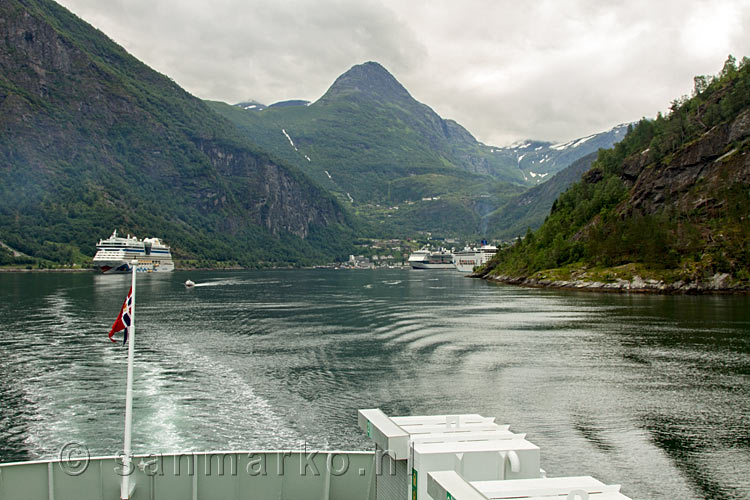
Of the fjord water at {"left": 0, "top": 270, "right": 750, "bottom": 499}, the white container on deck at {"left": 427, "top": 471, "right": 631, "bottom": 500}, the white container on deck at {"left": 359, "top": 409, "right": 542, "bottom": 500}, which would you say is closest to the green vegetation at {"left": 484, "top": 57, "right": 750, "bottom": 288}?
the fjord water at {"left": 0, "top": 270, "right": 750, "bottom": 499}

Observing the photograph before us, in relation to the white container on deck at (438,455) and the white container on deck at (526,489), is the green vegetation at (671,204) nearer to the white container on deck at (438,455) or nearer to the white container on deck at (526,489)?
the white container on deck at (438,455)

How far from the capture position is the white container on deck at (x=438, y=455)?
10.2m

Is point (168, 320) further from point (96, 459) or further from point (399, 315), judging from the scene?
point (96, 459)

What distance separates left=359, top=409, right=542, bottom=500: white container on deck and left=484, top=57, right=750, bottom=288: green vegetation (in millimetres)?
120361

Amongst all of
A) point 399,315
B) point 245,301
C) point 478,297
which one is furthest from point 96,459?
point 478,297

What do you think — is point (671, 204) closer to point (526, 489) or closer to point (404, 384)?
point (404, 384)

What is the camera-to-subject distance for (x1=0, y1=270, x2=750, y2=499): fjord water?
2719cm

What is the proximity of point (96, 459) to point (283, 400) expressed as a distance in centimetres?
2100

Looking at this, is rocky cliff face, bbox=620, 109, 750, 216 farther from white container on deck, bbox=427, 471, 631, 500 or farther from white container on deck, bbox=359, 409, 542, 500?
white container on deck, bbox=427, 471, 631, 500

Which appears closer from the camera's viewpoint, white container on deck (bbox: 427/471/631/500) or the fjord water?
white container on deck (bbox: 427/471/631/500)

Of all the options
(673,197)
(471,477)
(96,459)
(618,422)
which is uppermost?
(673,197)

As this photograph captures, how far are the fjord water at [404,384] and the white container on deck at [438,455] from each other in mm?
14539

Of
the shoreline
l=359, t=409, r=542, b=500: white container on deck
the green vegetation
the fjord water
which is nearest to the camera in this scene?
l=359, t=409, r=542, b=500: white container on deck

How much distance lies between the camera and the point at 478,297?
11700 cm
